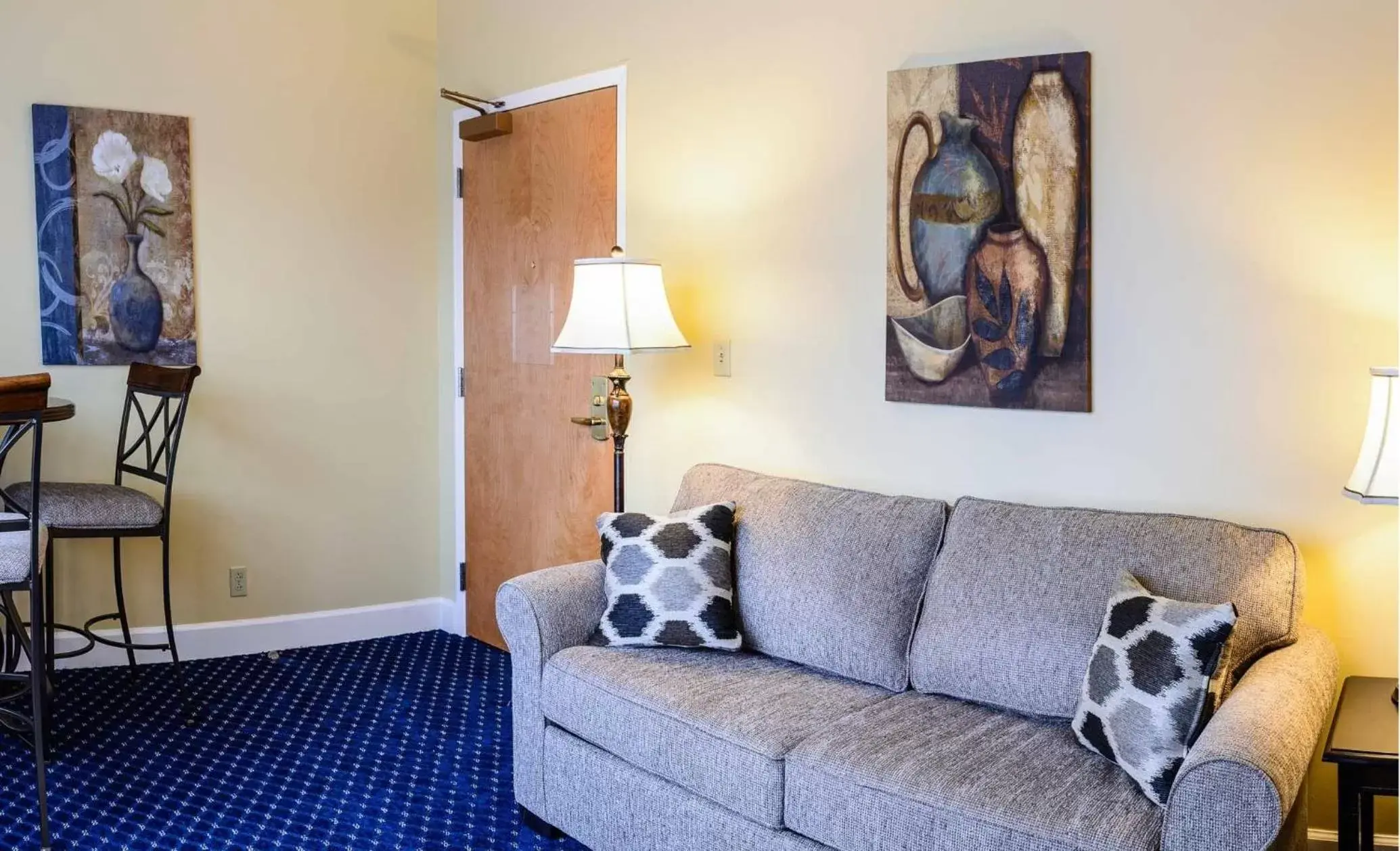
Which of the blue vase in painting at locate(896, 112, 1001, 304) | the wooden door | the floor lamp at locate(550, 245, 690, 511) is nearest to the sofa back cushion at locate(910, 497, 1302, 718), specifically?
the blue vase in painting at locate(896, 112, 1001, 304)

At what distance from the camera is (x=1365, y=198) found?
249cm

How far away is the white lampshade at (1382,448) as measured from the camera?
2.21m

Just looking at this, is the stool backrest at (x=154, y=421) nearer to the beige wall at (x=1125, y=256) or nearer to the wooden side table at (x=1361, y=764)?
the beige wall at (x=1125, y=256)

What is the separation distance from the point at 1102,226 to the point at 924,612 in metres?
0.96

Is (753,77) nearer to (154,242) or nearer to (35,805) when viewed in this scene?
(154,242)

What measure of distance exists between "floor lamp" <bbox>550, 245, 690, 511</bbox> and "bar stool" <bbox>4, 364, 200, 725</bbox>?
4.11ft

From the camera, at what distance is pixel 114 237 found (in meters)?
4.27

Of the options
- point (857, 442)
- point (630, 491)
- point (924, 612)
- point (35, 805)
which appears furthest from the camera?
point (630, 491)

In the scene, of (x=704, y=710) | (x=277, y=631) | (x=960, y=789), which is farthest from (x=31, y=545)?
(x=960, y=789)

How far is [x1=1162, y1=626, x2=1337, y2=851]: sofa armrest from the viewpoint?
1.89 metres

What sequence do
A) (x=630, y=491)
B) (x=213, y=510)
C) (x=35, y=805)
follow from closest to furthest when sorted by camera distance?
(x=35, y=805) < (x=630, y=491) < (x=213, y=510)

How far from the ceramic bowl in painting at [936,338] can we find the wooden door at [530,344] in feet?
3.84

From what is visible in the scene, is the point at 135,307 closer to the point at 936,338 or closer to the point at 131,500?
the point at 131,500

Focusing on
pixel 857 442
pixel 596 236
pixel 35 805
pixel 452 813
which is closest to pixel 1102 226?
pixel 857 442
